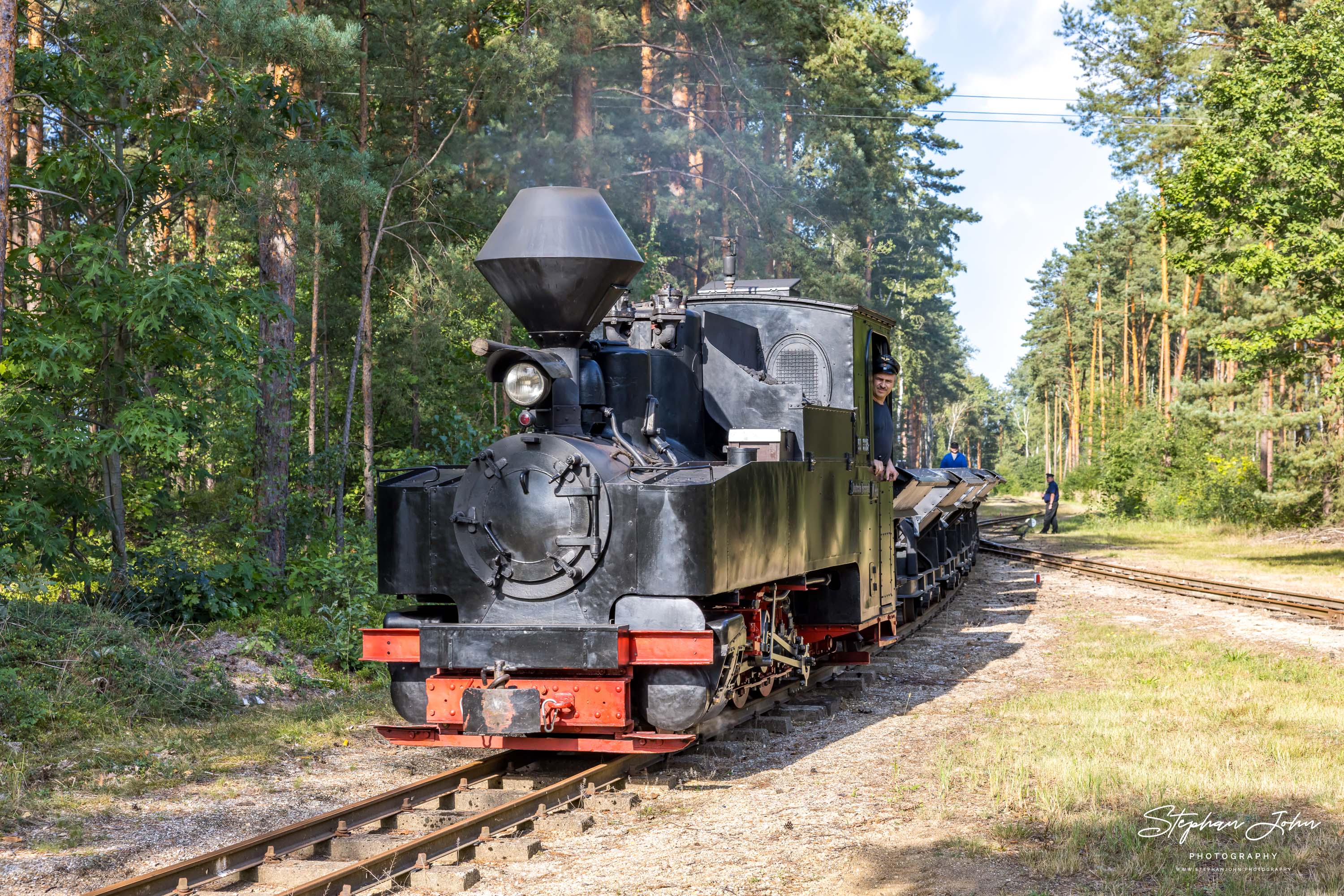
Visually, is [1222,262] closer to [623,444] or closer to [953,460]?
[953,460]

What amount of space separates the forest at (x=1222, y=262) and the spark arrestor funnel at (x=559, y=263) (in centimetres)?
1350

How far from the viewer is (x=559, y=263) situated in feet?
24.1

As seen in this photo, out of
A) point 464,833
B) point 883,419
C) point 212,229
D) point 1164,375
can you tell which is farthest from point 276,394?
point 1164,375

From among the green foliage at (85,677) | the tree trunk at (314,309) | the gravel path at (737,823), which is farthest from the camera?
the tree trunk at (314,309)

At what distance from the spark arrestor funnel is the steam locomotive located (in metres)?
0.01

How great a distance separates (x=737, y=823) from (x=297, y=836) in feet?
7.37

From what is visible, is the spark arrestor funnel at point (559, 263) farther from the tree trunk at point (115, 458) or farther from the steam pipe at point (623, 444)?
the tree trunk at point (115, 458)

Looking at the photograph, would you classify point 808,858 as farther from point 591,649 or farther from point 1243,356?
point 1243,356

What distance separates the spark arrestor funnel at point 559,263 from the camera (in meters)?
7.38

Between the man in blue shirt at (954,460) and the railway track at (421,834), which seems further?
the man in blue shirt at (954,460)

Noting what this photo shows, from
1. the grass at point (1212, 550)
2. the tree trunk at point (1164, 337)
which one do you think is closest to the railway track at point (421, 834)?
the grass at point (1212, 550)

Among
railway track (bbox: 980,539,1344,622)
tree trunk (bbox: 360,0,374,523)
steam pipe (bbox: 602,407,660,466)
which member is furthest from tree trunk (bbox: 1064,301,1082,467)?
steam pipe (bbox: 602,407,660,466)

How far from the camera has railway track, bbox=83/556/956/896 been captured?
5414mm

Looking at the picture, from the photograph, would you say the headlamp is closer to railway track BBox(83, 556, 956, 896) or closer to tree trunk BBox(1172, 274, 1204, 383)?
railway track BBox(83, 556, 956, 896)
